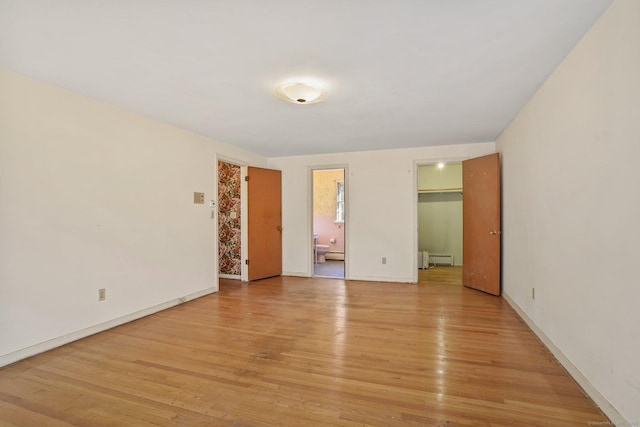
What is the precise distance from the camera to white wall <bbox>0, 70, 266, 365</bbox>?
2326mm

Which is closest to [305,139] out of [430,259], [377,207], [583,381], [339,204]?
[377,207]

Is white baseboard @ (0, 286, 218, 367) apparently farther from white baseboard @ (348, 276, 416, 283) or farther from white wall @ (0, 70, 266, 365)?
white baseboard @ (348, 276, 416, 283)

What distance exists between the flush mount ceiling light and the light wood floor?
224 cm

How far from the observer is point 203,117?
345 cm

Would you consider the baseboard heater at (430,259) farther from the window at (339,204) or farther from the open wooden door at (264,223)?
the open wooden door at (264,223)

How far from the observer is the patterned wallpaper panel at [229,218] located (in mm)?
5555

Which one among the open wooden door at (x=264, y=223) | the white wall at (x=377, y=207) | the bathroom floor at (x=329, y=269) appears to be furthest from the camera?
the bathroom floor at (x=329, y=269)

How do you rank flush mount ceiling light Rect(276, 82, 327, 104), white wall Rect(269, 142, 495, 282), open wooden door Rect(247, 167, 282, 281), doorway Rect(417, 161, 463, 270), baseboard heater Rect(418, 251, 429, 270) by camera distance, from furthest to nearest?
doorway Rect(417, 161, 463, 270) → baseboard heater Rect(418, 251, 429, 270) → open wooden door Rect(247, 167, 282, 281) → white wall Rect(269, 142, 495, 282) → flush mount ceiling light Rect(276, 82, 327, 104)

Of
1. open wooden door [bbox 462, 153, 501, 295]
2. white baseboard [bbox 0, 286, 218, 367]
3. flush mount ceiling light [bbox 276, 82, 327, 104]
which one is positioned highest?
flush mount ceiling light [bbox 276, 82, 327, 104]

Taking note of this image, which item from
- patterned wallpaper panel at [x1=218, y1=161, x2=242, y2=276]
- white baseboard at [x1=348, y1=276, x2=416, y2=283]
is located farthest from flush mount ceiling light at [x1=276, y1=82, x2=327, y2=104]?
white baseboard at [x1=348, y1=276, x2=416, y2=283]

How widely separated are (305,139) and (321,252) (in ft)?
12.5

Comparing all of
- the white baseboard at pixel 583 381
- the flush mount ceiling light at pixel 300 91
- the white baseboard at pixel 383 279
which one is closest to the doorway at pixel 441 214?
the white baseboard at pixel 383 279

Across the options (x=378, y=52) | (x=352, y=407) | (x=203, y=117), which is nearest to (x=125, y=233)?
(x=203, y=117)

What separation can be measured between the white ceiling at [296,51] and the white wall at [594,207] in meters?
0.25
